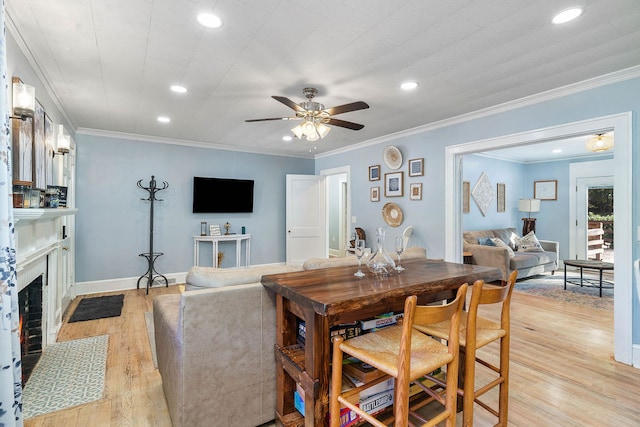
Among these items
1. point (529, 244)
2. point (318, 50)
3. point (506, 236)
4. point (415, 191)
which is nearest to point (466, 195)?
point (506, 236)

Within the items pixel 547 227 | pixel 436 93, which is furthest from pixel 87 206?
pixel 547 227

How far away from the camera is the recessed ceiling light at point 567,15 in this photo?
1.85 metres

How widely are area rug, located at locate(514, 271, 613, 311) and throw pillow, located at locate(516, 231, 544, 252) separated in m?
0.58

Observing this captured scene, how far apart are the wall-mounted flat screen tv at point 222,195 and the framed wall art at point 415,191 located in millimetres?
3036

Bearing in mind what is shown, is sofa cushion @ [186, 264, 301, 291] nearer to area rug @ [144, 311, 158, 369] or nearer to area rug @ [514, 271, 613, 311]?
area rug @ [144, 311, 158, 369]

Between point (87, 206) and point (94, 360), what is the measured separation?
289 cm

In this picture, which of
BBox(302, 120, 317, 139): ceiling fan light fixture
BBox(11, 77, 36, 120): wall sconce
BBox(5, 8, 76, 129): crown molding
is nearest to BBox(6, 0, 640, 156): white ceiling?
BBox(5, 8, 76, 129): crown molding

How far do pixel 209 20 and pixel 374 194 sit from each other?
3.84m

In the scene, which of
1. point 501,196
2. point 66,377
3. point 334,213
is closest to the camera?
point 66,377

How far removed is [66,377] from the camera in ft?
8.01

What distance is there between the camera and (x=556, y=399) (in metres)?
2.14

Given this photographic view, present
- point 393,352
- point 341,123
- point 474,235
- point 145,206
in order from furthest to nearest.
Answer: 1. point 474,235
2. point 145,206
3. point 341,123
4. point 393,352

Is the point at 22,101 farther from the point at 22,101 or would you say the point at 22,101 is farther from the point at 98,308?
the point at 98,308

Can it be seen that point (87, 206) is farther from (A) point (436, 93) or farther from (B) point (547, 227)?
(B) point (547, 227)
